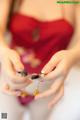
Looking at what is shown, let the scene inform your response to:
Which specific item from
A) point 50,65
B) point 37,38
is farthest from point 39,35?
point 50,65

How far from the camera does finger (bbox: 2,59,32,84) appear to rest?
1.54 ft

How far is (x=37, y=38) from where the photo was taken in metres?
0.58

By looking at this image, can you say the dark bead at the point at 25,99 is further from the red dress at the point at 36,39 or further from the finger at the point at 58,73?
the finger at the point at 58,73

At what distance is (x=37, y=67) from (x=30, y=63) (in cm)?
2

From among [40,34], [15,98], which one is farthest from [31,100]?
[40,34]

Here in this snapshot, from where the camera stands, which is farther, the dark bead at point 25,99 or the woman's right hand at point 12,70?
the dark bead at point 25,99

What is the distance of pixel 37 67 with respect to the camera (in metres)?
0.57

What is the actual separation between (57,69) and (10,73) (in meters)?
0.08

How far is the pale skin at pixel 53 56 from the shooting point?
1.56ft

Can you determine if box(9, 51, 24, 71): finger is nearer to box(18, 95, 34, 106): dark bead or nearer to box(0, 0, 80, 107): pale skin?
box(0, 0, 80, 107): pale skin

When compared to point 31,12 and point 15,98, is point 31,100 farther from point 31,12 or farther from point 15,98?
point 31,12

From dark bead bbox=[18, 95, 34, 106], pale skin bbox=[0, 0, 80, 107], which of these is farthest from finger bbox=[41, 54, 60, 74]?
dark bead bbox=[18, 95, 34, 106]

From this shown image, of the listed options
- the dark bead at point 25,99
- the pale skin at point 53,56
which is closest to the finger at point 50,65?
the pale skin at point 53,56

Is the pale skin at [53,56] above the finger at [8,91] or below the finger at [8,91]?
above
